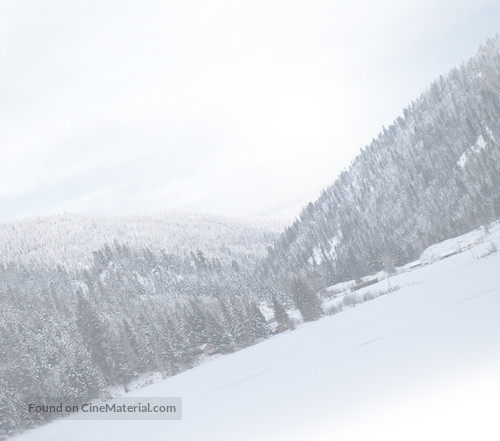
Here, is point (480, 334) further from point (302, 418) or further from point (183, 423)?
point (183, 423)

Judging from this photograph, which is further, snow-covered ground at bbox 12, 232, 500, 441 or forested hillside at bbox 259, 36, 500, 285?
forested hillside at bbox 259, 36, 500, 285

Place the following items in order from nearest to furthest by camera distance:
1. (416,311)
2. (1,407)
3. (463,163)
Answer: (416,311) → (1,407) → (463,163)

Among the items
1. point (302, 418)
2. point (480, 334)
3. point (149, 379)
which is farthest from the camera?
point (149, 379)

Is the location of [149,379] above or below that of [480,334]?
below

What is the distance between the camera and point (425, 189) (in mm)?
156125

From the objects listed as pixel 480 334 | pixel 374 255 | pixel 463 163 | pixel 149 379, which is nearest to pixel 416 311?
pixel 480 334

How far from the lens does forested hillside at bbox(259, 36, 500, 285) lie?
118m

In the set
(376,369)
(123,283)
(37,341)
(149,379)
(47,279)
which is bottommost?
(149,379)

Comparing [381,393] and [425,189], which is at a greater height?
[425,189]

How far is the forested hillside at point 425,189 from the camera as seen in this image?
11844cm

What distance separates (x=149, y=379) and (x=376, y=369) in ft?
179

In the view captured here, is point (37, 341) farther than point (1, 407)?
Yes

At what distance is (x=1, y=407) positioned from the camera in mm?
47219

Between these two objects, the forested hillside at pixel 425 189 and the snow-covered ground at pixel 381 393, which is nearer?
the snow-covered ground at pixel 381 393
